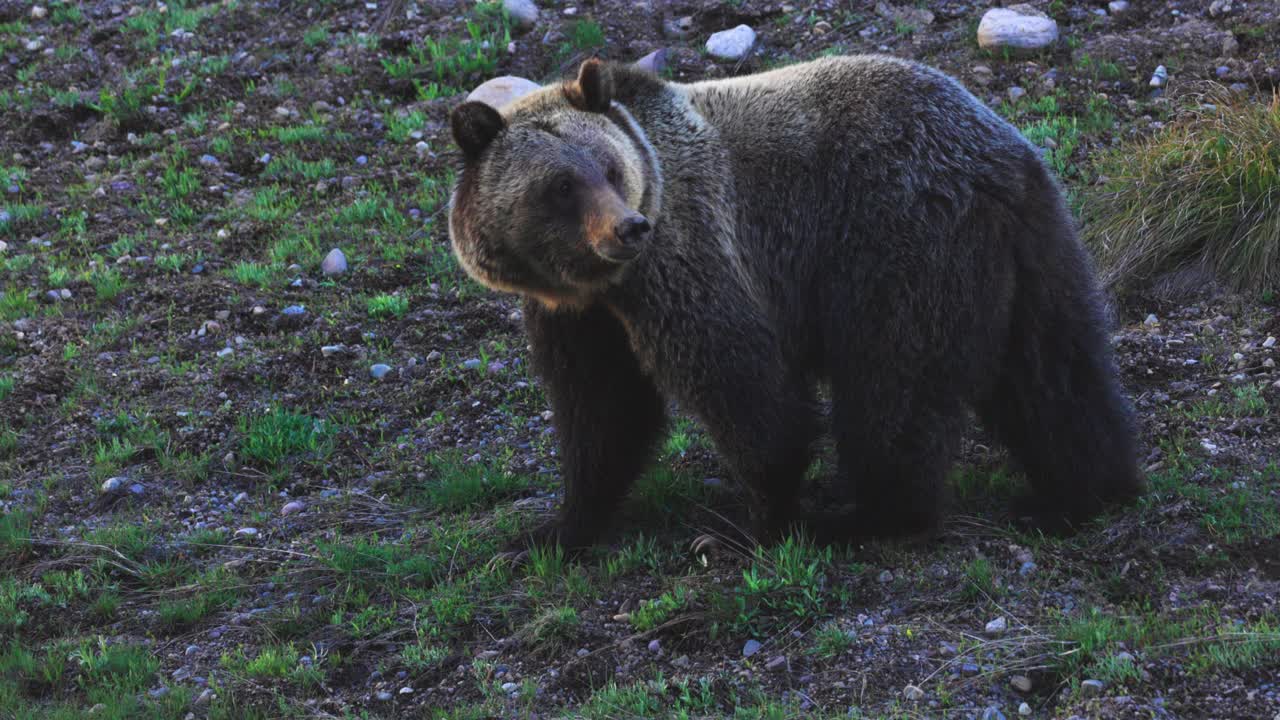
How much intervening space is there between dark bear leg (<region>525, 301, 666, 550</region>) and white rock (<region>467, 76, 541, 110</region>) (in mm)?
4031

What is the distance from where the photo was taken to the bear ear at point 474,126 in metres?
5.02

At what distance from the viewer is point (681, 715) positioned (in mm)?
4258

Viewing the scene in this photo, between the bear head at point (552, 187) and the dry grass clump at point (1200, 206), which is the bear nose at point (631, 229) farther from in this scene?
the dry grass clump at point (1200, 206)

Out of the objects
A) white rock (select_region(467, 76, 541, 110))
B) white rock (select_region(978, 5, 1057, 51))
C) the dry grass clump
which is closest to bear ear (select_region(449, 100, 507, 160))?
the dry grass clump

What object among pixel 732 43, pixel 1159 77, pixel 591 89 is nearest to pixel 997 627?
pixel 591 89

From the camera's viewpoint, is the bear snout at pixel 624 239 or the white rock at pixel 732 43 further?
the white rock at pixel 732 43

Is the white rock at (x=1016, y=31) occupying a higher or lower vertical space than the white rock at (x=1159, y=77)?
higher

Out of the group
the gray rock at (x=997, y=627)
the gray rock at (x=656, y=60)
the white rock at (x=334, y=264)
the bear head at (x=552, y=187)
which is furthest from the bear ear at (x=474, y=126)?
the gray rock at (x=656, y=60)

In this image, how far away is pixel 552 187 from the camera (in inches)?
194

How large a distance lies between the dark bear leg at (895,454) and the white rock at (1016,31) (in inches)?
199

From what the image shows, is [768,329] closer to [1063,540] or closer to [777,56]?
[1063,540]

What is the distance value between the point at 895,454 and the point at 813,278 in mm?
799

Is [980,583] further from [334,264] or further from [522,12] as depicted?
[522,12]

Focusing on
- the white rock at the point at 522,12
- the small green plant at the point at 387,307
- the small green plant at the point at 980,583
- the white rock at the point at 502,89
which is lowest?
the small green plant at the point at 387,307
